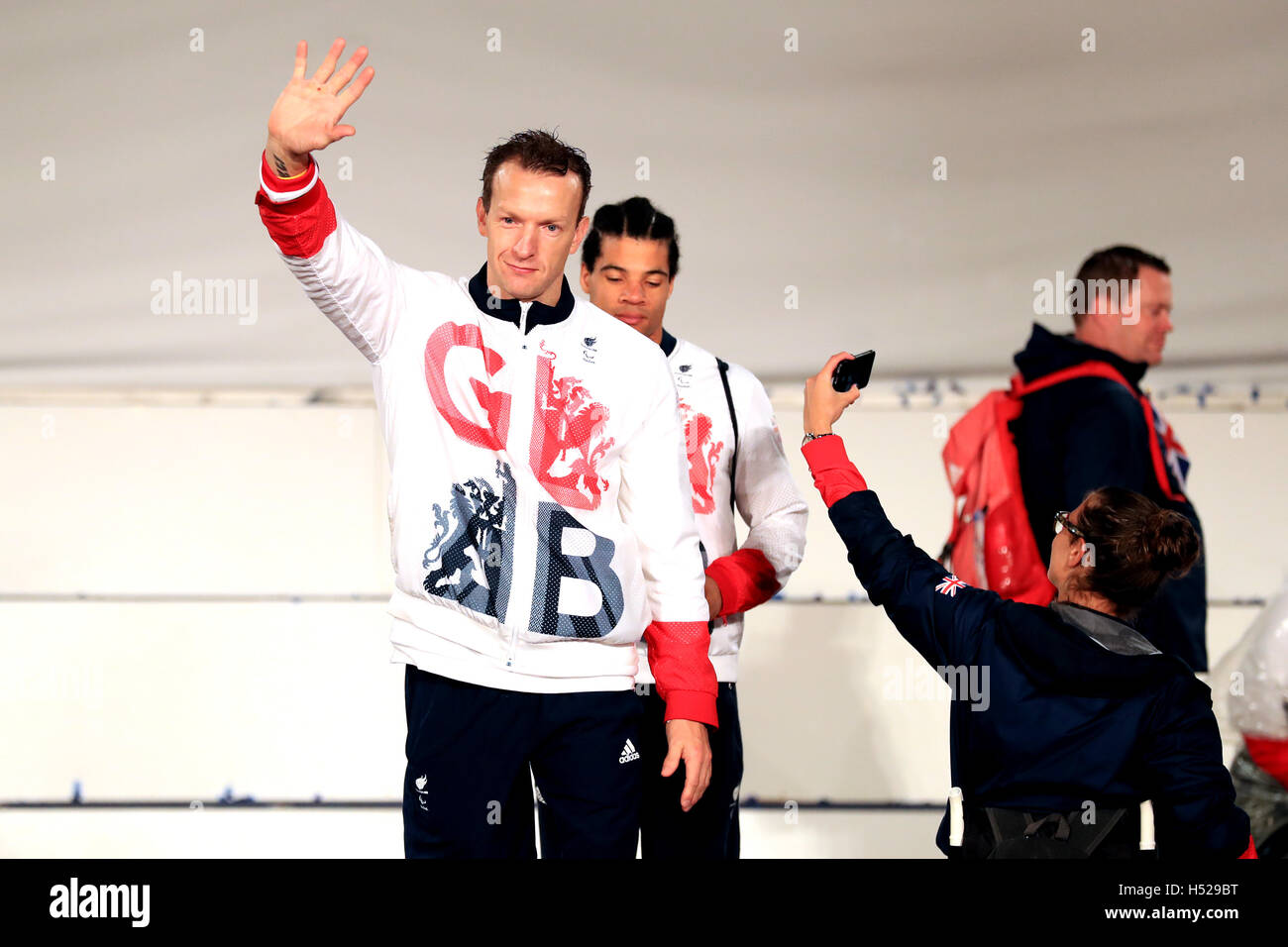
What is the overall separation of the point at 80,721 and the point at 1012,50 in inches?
139

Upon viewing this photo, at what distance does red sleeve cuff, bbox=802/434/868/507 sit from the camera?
2094 mm

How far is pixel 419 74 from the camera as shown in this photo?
411cm

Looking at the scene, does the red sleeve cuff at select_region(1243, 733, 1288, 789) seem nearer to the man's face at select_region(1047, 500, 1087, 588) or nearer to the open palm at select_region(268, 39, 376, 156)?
the man's face at select_region(1047, 500, 1087, 588)

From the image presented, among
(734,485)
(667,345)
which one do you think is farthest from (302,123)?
(734,485)

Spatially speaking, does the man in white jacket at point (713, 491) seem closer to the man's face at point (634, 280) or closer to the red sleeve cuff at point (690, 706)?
the man's face at point (634, 280)

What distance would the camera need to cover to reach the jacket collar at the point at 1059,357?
2984 mm

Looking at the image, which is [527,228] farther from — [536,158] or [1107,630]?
[1107,630]

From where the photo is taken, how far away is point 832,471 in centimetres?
210

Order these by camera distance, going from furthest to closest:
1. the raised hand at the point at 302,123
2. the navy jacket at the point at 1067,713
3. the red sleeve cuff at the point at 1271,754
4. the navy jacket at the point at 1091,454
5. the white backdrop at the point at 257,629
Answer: the white backdrop at the point at 257,629 < the navy jacket at the point at 1091,454 < the red sleeve cuff at the point at 1271,754 < the navy jacket at the point at 1067,713 < the raised hand at the point at 302,123

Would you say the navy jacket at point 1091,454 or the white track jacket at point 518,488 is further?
the navy jacket at point 1091,454

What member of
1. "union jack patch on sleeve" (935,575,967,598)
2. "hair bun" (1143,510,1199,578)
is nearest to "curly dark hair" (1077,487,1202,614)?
"hair bun" (1143,510,1199,578)

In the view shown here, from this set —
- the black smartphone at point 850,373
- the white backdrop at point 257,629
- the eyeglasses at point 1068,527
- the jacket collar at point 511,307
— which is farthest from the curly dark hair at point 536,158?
the white backdrop at point 257,629

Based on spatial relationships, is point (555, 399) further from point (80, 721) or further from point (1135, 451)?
point (80, 721)
